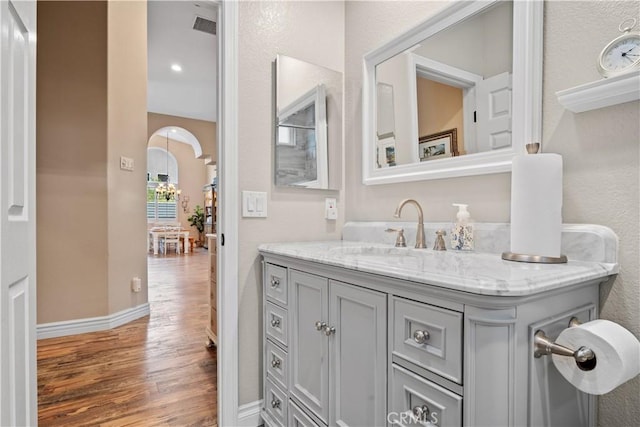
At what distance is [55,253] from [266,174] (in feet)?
7.91

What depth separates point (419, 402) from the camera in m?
0.85

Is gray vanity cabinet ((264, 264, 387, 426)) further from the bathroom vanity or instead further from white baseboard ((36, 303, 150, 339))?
white baseboard ((36, 303, 150, 339))

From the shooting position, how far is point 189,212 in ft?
36.2

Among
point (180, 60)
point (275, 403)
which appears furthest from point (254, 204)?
point (180, 60)

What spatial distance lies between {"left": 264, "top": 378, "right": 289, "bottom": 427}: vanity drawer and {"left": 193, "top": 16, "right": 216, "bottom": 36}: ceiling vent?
13.1ft

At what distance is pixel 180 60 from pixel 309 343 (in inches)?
208

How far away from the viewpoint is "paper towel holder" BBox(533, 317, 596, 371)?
2.43 feet

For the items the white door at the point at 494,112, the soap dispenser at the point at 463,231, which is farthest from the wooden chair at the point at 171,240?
the white door at the point at 494,112

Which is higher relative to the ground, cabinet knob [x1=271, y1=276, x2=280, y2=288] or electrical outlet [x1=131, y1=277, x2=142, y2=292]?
cabinet knob [x1=271, y1=276, x2=280, y2=288]

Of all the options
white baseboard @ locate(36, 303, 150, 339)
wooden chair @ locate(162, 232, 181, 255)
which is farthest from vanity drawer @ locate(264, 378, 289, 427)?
wooden chair @ locate(162, 232, 181, 255)

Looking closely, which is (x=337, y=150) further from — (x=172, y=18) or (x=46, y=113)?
(x=172, y=18)

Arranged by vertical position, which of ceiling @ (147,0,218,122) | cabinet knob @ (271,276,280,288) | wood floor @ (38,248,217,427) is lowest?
wood floor @ (38,248,217,427)

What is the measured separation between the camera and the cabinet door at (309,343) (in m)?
1.21

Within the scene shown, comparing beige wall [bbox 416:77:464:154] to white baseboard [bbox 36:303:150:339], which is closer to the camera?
beige wall [bbox 416:77:464:154]
